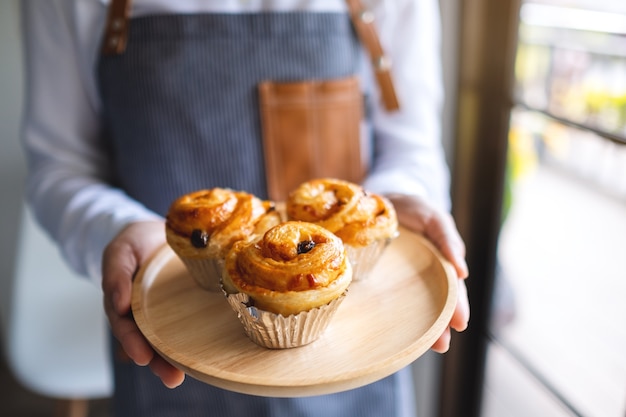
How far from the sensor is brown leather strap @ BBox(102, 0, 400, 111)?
3.95 feet

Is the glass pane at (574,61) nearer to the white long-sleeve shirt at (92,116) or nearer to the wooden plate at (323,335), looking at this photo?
the white long-sleeve shirt at (92,116)

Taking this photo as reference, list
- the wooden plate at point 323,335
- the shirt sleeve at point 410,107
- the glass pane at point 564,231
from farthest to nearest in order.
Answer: the glass pane at point 564,231 < the shirt sleeve at point 410,107 < the wooden plate at point 323,335

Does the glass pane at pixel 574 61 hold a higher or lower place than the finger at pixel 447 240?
higher

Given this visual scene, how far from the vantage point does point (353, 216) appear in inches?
38.8

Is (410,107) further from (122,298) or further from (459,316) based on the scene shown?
(122,298)

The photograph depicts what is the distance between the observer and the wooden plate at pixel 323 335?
30.1 inches

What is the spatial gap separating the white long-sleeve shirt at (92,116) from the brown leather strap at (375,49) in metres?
0.03

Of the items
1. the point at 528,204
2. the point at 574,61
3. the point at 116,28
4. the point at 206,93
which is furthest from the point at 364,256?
the point at 528,204

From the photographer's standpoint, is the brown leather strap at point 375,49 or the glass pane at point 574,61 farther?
the glass pane at point 574,61

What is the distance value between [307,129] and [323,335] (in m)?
0.53

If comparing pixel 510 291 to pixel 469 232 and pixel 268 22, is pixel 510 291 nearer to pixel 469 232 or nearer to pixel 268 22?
pixel 469 232

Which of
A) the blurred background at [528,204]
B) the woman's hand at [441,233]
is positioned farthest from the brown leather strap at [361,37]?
the blurred background at [528,204]

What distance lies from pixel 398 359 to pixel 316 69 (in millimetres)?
702

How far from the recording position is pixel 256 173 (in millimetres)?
1287
